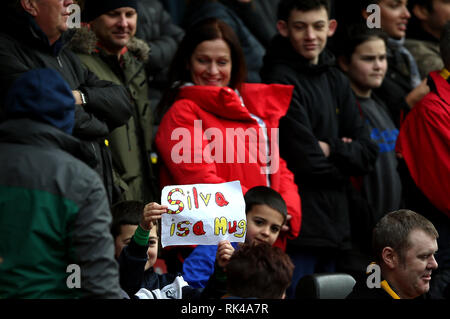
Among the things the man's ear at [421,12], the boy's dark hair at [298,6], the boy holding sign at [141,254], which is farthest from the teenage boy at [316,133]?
the man's ear at [421,12]

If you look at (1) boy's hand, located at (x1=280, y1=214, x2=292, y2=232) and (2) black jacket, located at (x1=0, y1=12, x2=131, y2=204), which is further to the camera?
(1) boy's hand, located at (x1=280, y1=214, x2=292, y2=232)

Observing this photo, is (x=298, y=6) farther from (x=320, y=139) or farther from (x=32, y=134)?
(x=32, y=134)

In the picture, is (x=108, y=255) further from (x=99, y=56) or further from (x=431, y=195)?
(x=431, y=195)

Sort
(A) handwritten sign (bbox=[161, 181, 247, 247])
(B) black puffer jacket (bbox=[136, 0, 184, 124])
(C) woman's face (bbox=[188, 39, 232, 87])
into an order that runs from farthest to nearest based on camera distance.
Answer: (B) black puffer jacket (bbox=[136, 0, 184, 124]) < (C) woman's face (bbox=[188, 39, 232, 87]) < (A) handwritten sign (bbox=[161, 181, 247, 247])

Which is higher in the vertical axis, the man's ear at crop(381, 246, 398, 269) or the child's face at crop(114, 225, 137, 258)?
the child's face at crop(114, 225, 137, 258)

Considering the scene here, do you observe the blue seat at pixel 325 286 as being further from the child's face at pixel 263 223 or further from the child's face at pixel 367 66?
the child's face at pixel 367 66

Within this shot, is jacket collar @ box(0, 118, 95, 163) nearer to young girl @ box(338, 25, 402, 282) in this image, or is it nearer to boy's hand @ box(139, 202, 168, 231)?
boy's hand @ box(139, 202, 168, 231)

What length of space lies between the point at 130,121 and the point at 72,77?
0.94m

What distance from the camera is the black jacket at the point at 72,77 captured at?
4.84 meters

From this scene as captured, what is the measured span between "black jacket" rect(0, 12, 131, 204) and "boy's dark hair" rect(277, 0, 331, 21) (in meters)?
2.14

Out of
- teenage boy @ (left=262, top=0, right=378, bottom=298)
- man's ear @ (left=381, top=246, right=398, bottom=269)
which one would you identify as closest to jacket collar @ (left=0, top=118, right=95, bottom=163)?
man's ear @ (left=381, top=246, right=398, bottom=269)

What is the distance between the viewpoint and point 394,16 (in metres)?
8.08

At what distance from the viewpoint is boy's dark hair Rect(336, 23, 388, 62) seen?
751cm

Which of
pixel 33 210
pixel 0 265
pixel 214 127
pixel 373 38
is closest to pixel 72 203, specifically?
pixel 33 210
